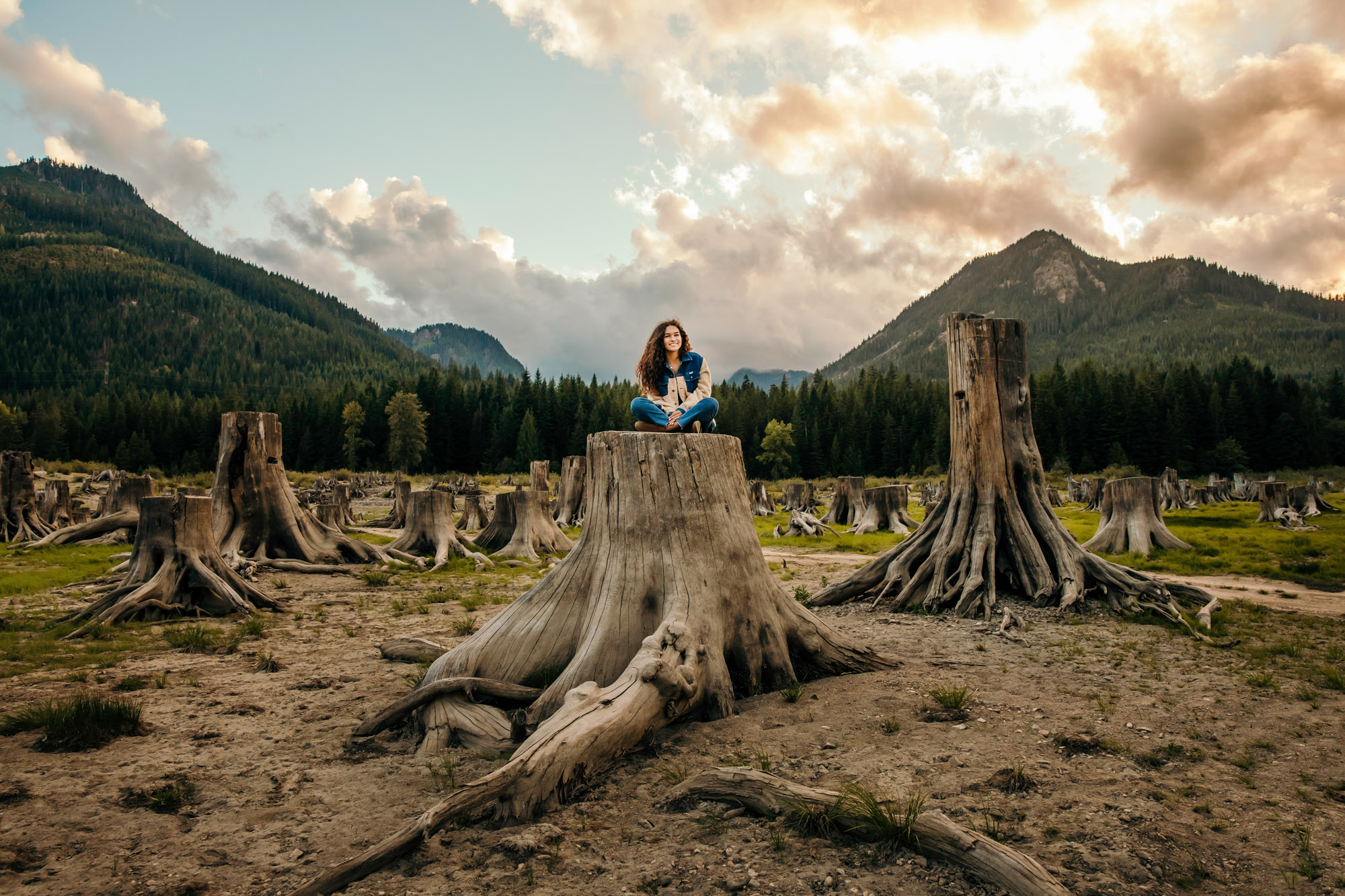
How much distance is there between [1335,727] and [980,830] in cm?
374

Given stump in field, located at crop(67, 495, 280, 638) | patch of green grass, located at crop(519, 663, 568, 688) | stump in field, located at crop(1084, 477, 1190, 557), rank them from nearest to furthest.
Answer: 1. patch of green grass, located at crop(519, 663, 568, 688)
2. stump in field, located at crop(67, 495, 280, 638)
3. stump in field, located at crop(1084, 477, 1190, 557)

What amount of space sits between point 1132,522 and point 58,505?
2957 centimetres

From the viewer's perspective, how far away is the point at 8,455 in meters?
17.2

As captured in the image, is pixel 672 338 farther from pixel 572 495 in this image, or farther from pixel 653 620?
pixel 572 495

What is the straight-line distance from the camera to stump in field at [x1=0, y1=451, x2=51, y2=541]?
56.2ft

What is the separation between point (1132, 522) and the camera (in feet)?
47.2

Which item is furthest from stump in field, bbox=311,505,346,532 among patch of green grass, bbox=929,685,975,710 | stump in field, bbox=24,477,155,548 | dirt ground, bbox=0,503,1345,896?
patch of green grass, bbox=929,685,975,710

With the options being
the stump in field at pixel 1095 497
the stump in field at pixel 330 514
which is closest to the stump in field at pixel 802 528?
the stump in field at pixel 330 514

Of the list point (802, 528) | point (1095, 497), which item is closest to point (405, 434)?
point (802, 528)

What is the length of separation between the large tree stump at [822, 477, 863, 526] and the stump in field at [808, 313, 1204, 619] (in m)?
13.7

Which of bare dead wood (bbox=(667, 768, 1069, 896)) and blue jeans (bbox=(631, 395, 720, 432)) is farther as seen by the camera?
blue jeans (bbox=(631, 395, 720, 432))

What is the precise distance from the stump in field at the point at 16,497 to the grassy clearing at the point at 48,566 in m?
1.76

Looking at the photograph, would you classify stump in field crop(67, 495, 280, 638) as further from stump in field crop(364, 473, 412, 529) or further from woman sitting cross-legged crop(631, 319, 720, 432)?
stump in field crop(364, 473, 412, 529)

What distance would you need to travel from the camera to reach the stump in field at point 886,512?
21953mm
